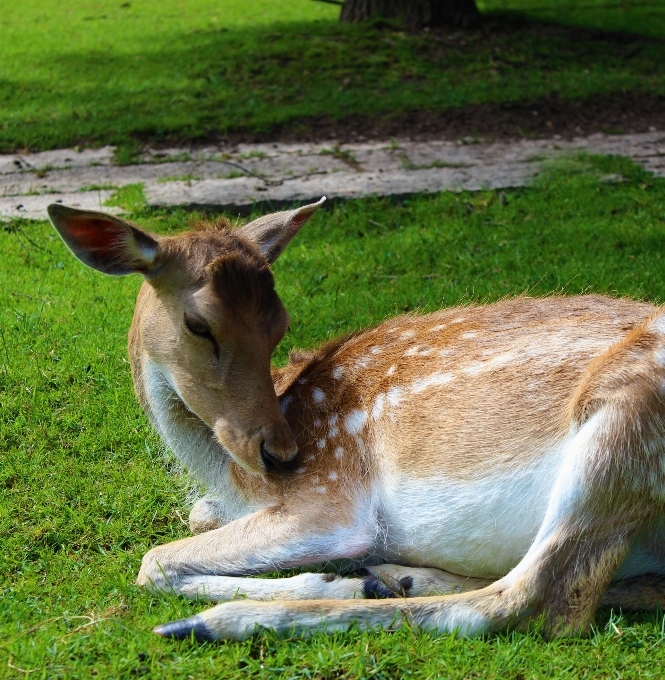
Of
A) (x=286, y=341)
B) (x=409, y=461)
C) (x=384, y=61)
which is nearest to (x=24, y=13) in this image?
(x=384, y=61)

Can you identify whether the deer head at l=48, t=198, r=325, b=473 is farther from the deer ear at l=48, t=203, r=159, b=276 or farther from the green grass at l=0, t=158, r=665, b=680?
the green grass at l=0, t=158, r=665, b=680

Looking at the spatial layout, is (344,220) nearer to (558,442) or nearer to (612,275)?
(612,275)

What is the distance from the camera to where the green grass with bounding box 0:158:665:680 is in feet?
10.3

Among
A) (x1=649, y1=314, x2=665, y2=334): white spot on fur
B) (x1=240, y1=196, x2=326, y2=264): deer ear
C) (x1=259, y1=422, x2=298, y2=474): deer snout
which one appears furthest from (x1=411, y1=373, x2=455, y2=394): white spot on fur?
(x1=240, y1=196, x2=326, y2=264): deer ear

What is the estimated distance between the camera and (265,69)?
11836mm

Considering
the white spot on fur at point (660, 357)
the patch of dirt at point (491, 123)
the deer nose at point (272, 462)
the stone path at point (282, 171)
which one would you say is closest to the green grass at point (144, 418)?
the stone path at point (282, 171)

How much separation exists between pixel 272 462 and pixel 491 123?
7.26m

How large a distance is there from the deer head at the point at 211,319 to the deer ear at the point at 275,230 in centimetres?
24

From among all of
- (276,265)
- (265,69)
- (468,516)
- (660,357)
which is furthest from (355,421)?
(265,69)

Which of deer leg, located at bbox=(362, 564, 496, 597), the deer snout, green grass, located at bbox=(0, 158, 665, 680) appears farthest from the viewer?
the deer snout

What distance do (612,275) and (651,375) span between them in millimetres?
3266

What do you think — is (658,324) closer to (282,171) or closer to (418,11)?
(282,171)

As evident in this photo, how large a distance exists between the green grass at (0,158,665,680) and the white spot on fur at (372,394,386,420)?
98 centimetres

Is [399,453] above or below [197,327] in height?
below
